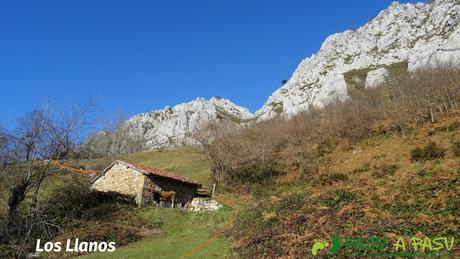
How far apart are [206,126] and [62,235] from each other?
2946 cm

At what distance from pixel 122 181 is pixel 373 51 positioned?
5861 inches

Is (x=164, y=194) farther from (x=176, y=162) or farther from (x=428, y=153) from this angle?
(x=176, y=162)

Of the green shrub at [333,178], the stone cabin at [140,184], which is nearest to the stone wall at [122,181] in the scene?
the stone cabin at [140,184]

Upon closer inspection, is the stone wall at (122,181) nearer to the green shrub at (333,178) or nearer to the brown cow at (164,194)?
the brown cow at (164,194)

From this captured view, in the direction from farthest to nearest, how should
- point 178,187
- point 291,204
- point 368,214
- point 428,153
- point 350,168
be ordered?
point 350,168, point 178,187, point 428,153, point 291,204, point 368,214

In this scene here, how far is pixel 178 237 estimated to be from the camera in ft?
66.7

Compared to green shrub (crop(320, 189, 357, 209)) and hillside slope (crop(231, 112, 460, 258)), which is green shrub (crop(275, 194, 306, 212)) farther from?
green shrub (crop(320, 189, 357, 209))

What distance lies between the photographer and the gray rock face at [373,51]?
370ft

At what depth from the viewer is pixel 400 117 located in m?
45.8

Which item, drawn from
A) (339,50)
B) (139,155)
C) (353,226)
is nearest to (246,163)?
(353,226)

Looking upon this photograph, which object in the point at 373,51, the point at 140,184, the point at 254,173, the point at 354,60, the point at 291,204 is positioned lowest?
the point at 291,204

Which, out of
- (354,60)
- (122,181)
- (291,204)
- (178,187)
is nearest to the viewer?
(291,204)

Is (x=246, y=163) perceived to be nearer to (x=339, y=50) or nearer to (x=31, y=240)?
(x=31, y=240)

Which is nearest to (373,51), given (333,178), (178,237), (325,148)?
(325,148)
